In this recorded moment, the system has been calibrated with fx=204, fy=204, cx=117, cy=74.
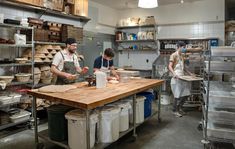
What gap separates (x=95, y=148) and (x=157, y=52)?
16.0ft

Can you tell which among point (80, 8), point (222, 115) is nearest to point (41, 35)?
point (80, 8)

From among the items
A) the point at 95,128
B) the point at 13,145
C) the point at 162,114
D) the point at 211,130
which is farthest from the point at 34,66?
the point at 211,130

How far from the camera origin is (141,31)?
7.07 m

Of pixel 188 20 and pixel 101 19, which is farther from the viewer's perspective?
pixel 101 19

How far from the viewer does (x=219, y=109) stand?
3.17m

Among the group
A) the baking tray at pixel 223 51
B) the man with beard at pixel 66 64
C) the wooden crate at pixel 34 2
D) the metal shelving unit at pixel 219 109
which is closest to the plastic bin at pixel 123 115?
the man with beard at pixel 66 64

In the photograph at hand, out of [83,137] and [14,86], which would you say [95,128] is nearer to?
[83,137]

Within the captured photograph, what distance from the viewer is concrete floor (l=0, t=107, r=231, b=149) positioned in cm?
312

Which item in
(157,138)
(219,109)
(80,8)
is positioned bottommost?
(157,138)

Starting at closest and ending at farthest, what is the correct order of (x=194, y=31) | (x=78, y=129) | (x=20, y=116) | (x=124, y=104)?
1. (x=78, y=129)
2. (x=124, y=104)
3. (x=20, y=116)
4. (x=194, y=31)

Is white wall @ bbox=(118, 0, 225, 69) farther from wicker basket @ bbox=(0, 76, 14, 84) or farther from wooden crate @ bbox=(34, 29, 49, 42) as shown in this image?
wicker basket @ bbox=(0, 76, 14, 84)

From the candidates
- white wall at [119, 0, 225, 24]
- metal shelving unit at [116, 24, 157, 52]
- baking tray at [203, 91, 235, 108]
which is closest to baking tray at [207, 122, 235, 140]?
baking tray at [203, 91, 235, 108]

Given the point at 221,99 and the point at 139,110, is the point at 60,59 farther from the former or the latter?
the point at 221,99

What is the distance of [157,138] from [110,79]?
1.30 meters
